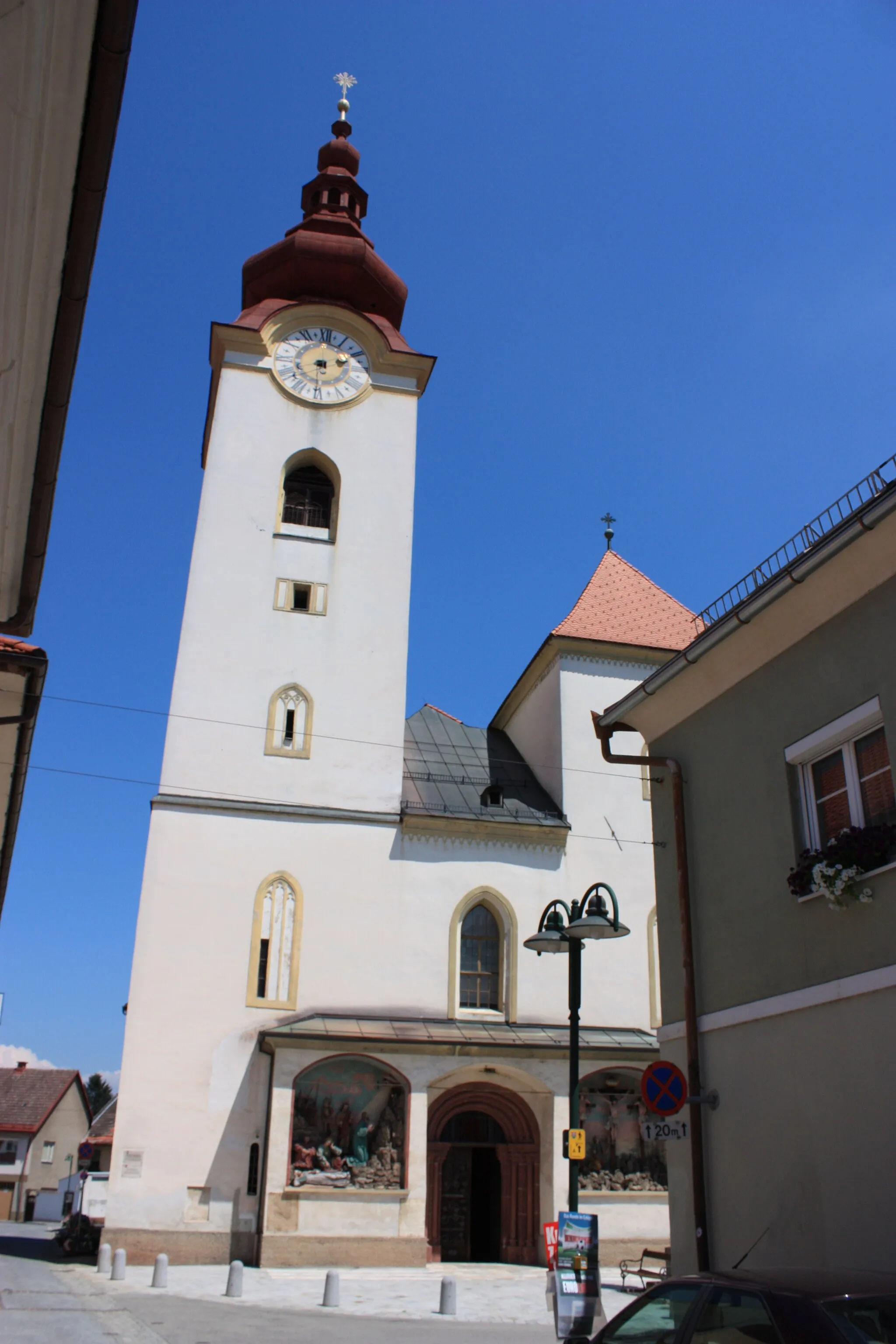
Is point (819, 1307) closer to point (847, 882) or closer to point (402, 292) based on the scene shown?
point (847, 882)

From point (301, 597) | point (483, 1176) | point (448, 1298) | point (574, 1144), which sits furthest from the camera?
point (301, 597)

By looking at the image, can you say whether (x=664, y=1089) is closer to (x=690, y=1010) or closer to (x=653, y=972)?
(x=690, y=1010)

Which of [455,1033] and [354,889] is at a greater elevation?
[354,889]

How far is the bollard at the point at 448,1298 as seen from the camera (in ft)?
43.0

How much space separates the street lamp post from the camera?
10703 mm

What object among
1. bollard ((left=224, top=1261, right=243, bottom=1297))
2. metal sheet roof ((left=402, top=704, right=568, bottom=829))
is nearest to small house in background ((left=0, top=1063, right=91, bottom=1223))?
metal sheet roof ((left=402, top=704, right=568, bottom=829))

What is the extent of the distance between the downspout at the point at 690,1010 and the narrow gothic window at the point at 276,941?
35.7 feet

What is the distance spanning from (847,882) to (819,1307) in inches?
156

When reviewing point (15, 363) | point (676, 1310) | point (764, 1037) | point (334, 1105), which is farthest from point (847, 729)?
point (334, 1105)

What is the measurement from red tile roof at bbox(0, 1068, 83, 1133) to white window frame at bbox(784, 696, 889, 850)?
5057cm

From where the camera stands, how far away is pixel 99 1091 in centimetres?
10525

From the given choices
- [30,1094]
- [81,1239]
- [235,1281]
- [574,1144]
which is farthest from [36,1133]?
[574,1144]

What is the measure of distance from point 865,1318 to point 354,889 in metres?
17.3

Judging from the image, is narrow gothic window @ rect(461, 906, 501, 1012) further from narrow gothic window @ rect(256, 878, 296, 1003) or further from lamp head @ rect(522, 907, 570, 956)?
lamp head @ rect(522, 907, 570, 956)
